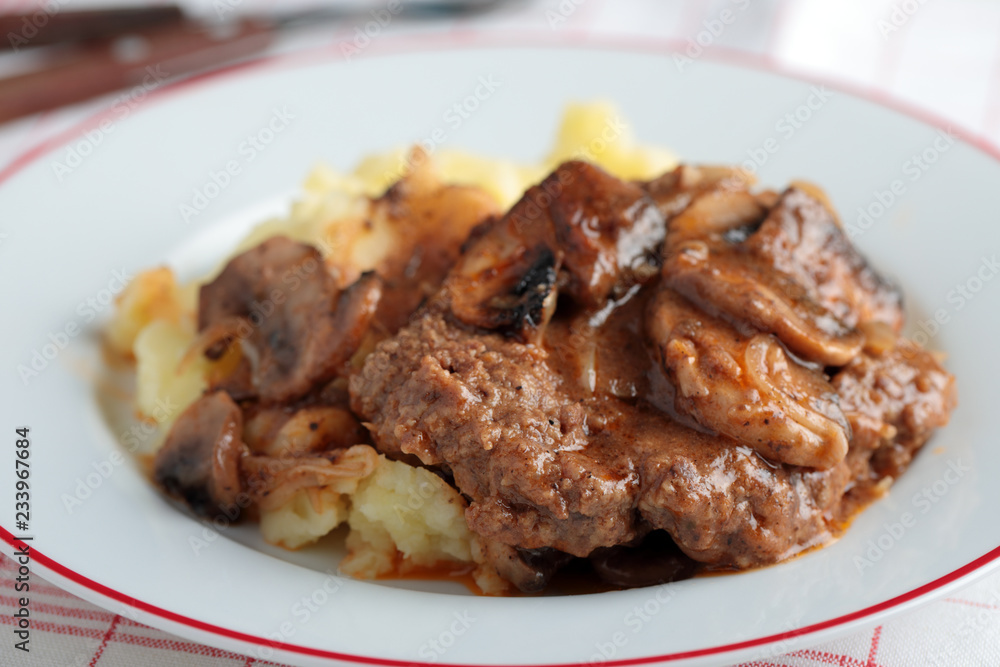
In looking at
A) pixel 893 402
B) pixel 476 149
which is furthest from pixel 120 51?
pixel 893 402

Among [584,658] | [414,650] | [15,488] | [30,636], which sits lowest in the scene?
[30,636]

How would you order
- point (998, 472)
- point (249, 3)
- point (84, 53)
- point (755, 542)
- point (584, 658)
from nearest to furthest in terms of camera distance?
point (584, 658)
point (755, 542)
point (998, 472)
point (84, 53)
point (249, 3)

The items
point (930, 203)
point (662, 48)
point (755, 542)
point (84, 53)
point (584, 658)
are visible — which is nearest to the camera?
point (584, 658)

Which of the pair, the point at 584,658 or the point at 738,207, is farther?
the point at 738,207

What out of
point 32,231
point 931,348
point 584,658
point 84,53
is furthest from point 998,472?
point 84,53

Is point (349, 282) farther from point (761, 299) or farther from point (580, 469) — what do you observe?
point (761, 299)

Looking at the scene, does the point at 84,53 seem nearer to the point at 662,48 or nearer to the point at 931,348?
the point at 662,48
